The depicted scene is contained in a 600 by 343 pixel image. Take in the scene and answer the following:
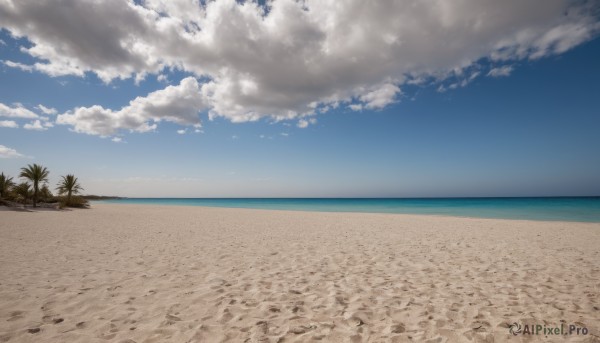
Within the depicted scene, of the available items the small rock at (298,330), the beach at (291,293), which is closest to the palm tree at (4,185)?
the beach at (291,293)

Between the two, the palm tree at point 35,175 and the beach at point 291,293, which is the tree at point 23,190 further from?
the beach at point 291,293

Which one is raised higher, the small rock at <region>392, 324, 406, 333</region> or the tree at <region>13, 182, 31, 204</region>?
the tree at <region>13, 182, 31, 204</region>

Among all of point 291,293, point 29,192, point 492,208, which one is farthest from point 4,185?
point 492,208

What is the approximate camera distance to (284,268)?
268 inches

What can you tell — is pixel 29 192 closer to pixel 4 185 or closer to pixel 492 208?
pixel 4 185

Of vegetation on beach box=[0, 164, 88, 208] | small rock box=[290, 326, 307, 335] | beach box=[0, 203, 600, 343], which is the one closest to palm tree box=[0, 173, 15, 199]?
vegetation on beach box=[0, 164, 88, 208]

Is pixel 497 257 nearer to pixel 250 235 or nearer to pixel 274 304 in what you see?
pixel 274 304

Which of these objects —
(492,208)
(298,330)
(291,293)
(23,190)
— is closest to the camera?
(298,330)

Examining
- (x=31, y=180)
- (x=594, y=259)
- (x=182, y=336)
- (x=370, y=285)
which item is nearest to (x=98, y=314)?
(x=182, y=336)

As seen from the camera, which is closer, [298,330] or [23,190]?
[298,330]

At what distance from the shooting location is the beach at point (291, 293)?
373 centimetres

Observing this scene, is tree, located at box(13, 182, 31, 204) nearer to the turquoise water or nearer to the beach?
the beach

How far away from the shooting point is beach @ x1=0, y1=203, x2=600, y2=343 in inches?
147

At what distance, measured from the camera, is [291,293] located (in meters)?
5.10
